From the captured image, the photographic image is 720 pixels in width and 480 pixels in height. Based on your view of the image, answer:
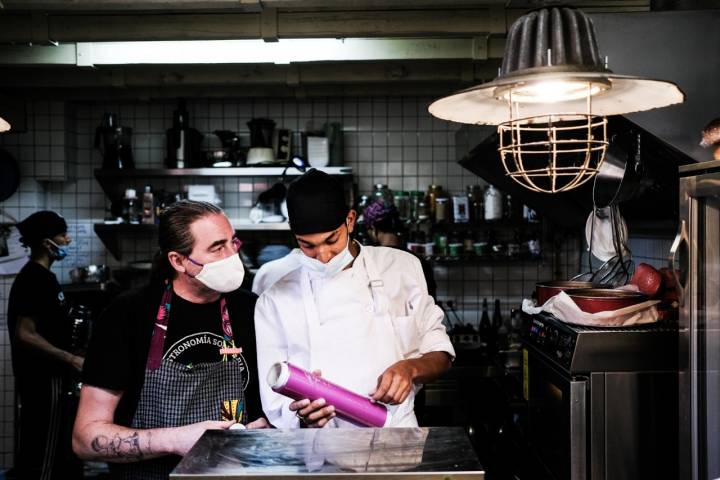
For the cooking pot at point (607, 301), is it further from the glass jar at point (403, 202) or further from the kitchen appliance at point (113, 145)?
the kitchen appliance at point (113, 145)

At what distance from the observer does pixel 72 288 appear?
4910 mm

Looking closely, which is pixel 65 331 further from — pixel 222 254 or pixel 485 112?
pixel 485 112

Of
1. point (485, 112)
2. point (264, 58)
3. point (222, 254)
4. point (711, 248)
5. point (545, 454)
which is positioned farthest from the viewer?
point (264, 58)

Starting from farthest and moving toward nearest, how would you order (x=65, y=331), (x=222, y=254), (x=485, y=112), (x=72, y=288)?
(x=72, y=288) → (x=65, y=331) → (x=222, y=254) → (x=485, y=112)

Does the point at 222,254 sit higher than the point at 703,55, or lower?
lower

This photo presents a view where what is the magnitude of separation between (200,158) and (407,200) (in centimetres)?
154

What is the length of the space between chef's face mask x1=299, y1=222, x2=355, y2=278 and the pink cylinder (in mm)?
500

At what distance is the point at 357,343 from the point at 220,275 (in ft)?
1.52

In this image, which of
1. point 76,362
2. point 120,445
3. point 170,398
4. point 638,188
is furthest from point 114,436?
Result: point 76,362

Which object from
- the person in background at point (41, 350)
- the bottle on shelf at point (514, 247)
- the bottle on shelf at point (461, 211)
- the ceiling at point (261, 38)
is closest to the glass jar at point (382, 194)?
the bottle on shelf at point (461, 211)

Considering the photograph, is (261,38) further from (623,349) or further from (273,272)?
(623,349)

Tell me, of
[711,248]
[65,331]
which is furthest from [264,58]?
[711,248]

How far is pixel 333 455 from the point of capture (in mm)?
1339

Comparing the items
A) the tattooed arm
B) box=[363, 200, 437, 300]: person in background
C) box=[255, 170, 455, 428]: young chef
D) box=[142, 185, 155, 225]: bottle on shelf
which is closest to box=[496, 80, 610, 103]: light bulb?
box=[255, 170, 455, 428]: young chef
